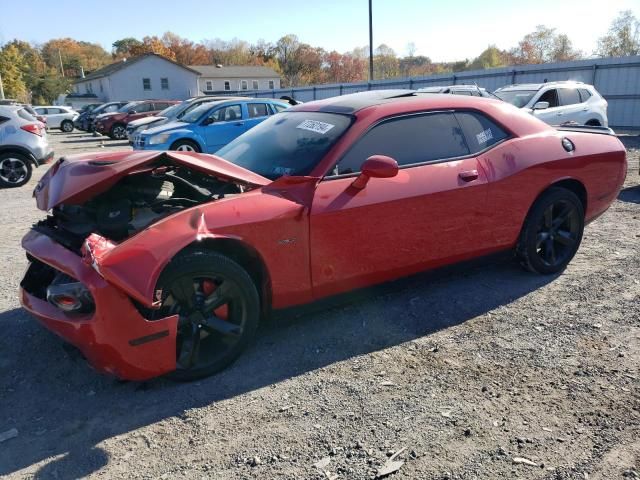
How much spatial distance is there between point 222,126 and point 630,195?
8.39m

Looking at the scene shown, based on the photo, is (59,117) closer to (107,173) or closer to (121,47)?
(107,173)

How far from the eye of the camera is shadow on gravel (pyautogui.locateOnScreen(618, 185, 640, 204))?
7.52 m

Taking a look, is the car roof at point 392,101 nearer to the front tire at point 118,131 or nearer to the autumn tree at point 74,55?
the front tire at point 118,131

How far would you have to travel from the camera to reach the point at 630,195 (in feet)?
25.8

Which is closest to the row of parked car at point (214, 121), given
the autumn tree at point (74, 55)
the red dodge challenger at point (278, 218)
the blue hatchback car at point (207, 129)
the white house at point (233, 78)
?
the blue hatchback car at point (207, 129)

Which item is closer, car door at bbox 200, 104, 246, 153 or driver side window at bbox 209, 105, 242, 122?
car door at bbox 200, 104, 246, 153

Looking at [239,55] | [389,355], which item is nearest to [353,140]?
[389,355]

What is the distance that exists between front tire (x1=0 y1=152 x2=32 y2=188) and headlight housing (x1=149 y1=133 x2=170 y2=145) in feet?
8.25

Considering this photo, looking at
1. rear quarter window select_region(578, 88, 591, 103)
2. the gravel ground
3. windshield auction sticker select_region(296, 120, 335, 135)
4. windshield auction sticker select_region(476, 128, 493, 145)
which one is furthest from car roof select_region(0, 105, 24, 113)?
rear quarter window select_region(578, 88, 591, 103)

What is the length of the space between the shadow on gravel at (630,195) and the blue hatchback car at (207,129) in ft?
24.4

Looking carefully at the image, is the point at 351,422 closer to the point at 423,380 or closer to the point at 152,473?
the point at 423,380

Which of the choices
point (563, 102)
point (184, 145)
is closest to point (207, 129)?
point (184, 145)

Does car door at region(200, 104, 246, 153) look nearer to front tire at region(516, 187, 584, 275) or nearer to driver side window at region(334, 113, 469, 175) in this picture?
driver side window at region(334, 113, 469, 175)

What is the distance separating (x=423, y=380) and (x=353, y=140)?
64.6 inches
